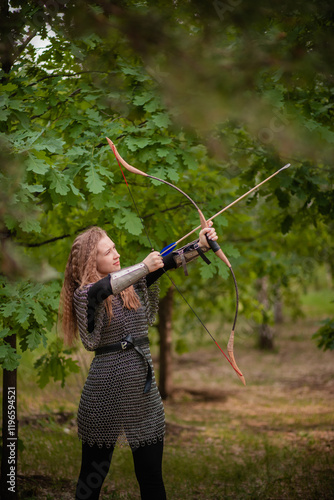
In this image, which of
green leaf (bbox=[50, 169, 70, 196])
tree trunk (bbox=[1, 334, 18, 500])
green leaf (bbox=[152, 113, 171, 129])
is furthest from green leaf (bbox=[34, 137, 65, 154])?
tree trunk (bbox=[1, 334, 18, 500])

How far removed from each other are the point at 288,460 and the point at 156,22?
144 inches

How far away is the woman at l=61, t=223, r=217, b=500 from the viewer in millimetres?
2475

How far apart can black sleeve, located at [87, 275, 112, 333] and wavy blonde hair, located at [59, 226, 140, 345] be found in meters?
0.10

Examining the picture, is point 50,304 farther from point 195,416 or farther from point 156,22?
point 195,416

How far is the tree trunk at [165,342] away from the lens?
716 centimetres

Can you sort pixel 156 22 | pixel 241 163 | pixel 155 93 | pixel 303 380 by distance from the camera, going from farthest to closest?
pixel 303 380
pixel 241 163
pixel 155 93
pixel 156 22

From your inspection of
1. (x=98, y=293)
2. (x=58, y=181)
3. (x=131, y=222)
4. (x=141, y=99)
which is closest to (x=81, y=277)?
(x=98, y=293)

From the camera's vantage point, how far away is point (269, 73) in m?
3.04

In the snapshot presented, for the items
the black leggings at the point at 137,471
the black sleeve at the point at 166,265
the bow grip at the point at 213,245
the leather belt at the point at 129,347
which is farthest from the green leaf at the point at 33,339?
the bow grip at the point at 213,245

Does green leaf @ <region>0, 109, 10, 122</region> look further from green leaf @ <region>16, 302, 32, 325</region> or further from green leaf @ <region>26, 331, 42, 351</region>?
green leaf @ <region>26, 331, 42, 351</region>

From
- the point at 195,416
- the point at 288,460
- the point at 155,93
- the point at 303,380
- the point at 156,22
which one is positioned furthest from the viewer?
the point at 303,380

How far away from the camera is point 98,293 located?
7.79 feet

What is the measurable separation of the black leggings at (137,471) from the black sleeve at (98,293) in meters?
0.69

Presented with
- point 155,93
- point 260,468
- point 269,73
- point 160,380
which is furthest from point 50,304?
point 160,380
